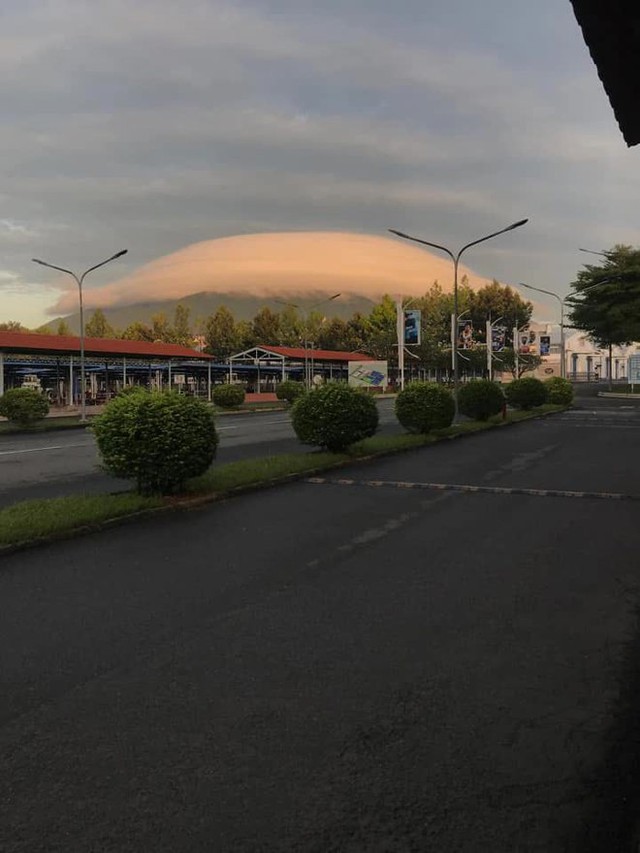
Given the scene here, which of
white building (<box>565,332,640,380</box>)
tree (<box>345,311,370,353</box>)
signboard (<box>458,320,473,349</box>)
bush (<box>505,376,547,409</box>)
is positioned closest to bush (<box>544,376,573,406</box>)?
bush (<box>505,376,547,409</box>)

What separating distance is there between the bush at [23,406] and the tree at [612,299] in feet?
146

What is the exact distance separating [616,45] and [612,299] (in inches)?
2474

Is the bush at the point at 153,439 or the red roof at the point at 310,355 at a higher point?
the red roof at the point at 310,355

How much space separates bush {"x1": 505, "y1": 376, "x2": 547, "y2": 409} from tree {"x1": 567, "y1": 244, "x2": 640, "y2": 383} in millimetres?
25260

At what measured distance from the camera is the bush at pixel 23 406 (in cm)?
2764

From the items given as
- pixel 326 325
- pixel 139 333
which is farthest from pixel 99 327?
pixel 326 325

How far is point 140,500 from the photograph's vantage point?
954cm

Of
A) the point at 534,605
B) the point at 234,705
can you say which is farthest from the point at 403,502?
the point at 234,705

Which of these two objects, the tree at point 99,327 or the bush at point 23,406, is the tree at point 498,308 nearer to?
the tree at point 99,327

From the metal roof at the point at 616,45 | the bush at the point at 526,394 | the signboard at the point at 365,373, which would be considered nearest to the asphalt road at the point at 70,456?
the metal roof at the point at 616,45

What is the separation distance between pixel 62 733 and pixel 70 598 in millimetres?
2335

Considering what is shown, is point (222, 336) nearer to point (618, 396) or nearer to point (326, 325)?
point (326, 325)

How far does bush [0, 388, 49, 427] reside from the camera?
2764 cm

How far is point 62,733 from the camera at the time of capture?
346cm
